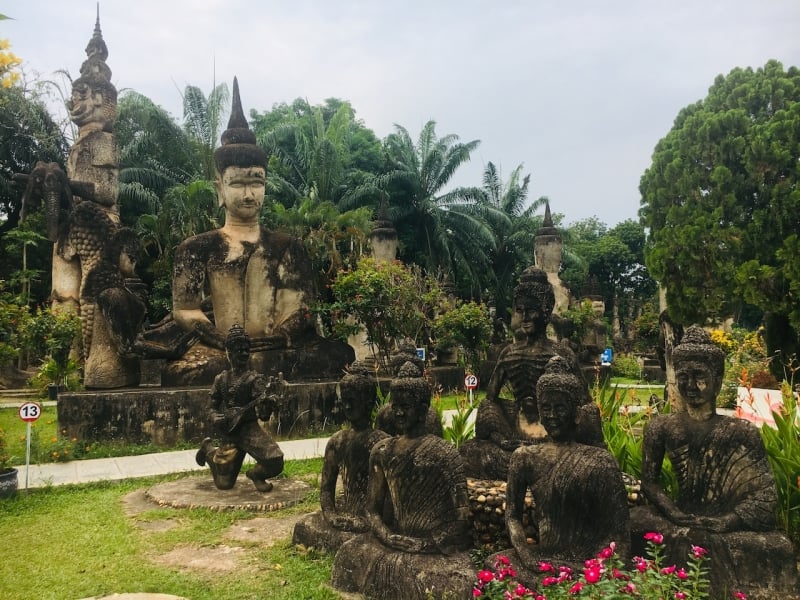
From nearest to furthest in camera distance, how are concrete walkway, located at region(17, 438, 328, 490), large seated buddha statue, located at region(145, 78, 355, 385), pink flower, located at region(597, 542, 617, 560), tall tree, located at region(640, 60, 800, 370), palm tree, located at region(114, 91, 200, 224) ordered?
pink flower, located at region(597, 542, 617, 560) < concrete walkway, located at region(17, 438, 328, 490) < large seated buddha statue, located at region(145, 78, 355, 385) < tall tree, located at region(640, 60, 800, 370) < palm tree, located at region(114, 91, 200, 224)

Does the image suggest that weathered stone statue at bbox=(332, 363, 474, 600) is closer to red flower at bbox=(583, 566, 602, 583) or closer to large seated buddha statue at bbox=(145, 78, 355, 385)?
red flower at bbox=(583, 566, 602, 583)

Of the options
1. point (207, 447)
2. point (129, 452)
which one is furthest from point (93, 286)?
point (207, 447)

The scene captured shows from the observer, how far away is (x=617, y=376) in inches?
992

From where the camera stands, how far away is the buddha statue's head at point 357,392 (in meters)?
4.70

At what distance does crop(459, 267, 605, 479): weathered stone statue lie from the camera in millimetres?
5047

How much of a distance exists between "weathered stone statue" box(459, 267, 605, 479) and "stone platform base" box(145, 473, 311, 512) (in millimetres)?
2034

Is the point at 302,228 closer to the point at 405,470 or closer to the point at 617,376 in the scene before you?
the point at 617,376

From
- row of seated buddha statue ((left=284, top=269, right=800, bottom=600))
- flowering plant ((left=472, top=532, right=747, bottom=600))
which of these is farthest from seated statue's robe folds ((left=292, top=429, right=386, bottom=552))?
flowering plant ((left=472, top=532, right=747, bottom=600))

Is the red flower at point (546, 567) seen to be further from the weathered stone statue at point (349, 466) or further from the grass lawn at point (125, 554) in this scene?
the weathered stone statue at point (349, 466)

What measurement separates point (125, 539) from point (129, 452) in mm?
3729

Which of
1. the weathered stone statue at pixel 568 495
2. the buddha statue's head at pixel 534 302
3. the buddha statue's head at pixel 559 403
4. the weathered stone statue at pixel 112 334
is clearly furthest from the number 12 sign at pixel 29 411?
the buddha statue's head at pixel 559 403

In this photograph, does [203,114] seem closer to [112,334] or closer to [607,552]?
[112,334]

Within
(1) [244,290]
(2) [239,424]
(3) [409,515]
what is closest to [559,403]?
(3) [409,515]

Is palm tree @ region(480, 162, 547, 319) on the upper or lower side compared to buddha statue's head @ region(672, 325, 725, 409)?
upper
